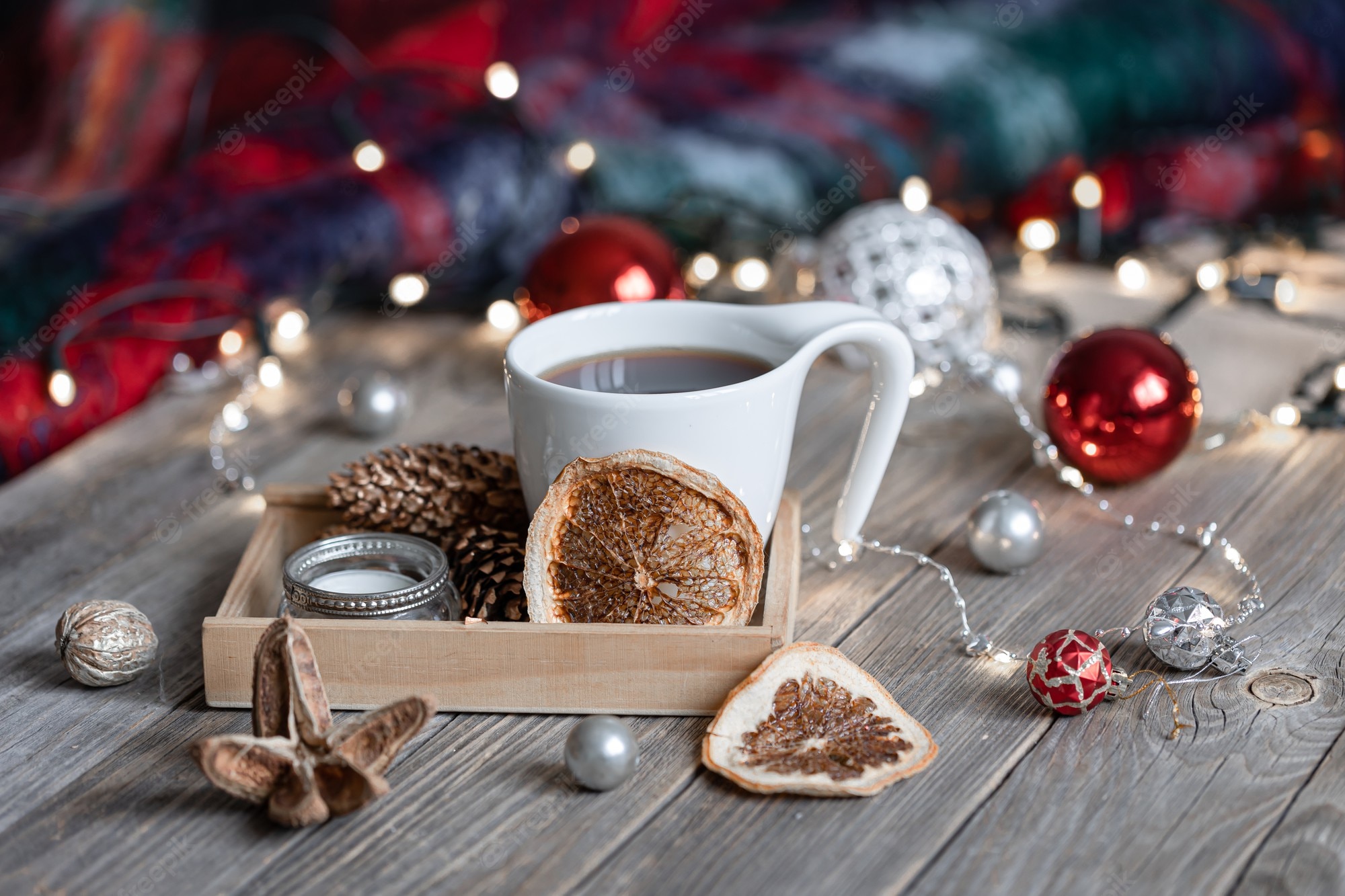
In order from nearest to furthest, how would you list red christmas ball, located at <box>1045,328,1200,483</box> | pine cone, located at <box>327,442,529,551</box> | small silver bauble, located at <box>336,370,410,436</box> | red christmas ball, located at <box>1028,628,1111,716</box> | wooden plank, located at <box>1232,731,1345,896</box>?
wooden plank, located at <box>1232,731,1345,896</box> < red christmas ball, located at <box>1028,628,1111,716</box> < pine cone, located at <box>327,442,529,551</box> < red christmas ball, located at <box>1045,328,1200,483</box> < small silver bauble, located at <box>336,370,410,436</box>

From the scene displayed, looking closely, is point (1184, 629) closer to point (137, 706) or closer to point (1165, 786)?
point (1165, 786)

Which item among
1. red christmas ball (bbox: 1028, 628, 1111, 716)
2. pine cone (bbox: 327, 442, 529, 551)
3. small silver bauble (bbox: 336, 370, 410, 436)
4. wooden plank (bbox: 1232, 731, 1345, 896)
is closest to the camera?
wooden plank (bbox: 1232, 731, 1345, 896)

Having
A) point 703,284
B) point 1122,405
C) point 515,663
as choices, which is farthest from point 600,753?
point 703,284

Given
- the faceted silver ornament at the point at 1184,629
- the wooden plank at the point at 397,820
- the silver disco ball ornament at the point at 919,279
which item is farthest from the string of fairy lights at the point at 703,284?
the wooden plank at the point at 397,820

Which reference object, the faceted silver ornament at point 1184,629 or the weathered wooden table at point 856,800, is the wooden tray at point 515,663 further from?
the faceted silver ornament at point 1184,629

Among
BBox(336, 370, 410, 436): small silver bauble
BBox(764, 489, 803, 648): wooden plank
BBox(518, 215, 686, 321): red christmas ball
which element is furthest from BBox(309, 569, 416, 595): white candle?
BBox(518, 215, 686, 321): red christmas ball

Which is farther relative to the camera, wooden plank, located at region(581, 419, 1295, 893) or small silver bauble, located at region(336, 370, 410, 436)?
small silver bauble, located at region(336, 370, 410, 436)

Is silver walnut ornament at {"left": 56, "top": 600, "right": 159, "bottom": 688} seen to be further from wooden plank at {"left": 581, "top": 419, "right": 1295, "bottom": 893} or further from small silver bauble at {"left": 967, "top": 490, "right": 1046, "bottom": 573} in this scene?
small silver bauble at {"left": 967, "top": 490, "right": 1046, "bottom": 573}
